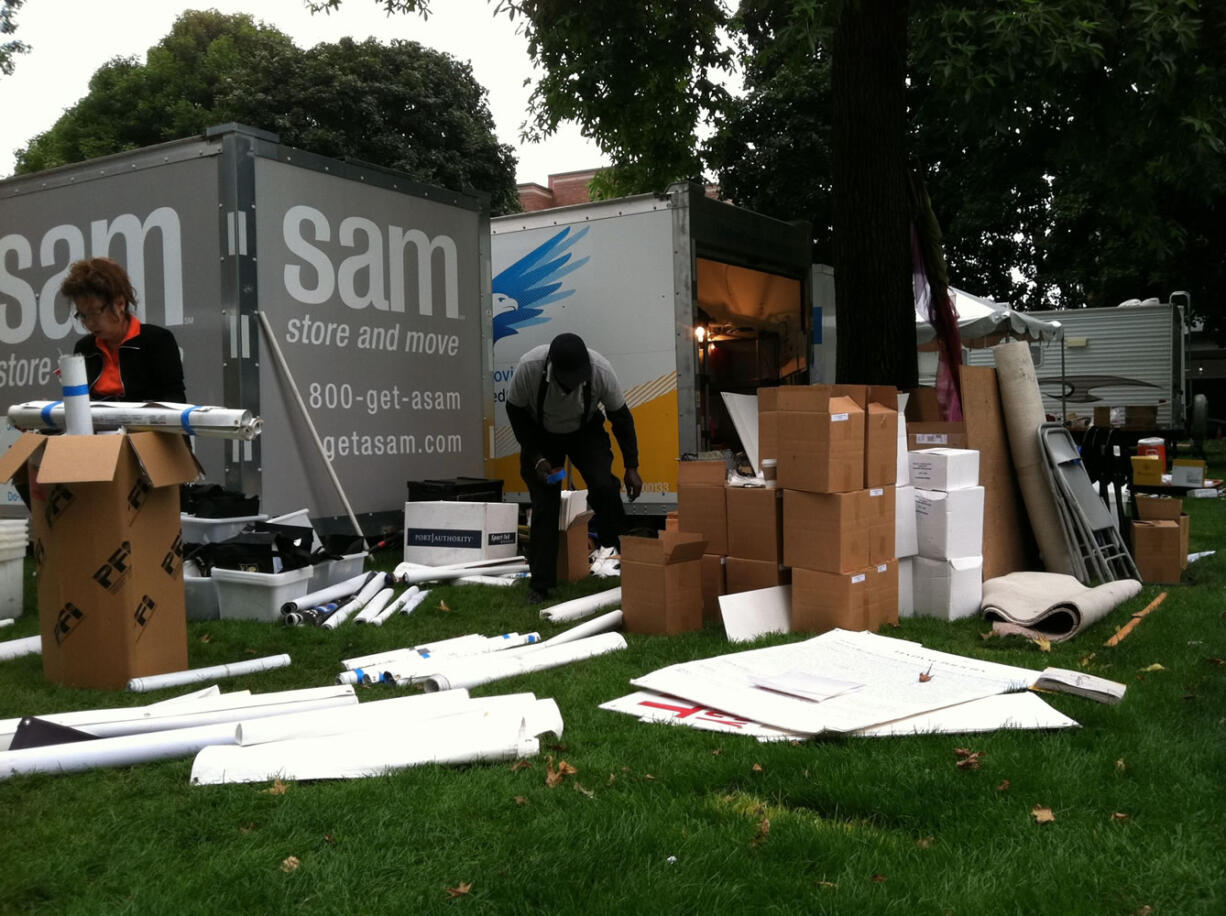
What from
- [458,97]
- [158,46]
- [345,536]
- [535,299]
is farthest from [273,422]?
[158,46]

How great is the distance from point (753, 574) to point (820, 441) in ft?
2.60

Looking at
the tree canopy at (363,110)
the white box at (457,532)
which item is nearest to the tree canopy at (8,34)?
the tree canopy at (363,110)

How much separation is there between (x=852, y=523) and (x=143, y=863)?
131 inches

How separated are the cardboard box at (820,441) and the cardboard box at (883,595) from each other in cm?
44

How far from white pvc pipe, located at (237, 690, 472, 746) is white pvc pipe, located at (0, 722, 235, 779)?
0.10 meters

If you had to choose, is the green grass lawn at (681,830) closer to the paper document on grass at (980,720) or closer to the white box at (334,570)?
the paper document on grass at (980,720)

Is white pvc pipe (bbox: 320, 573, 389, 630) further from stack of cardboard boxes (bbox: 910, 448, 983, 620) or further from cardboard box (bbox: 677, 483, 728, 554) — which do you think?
stack of cardboard boxes (bbox: 910, 448, 983, 620)

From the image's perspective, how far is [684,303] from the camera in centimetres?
779

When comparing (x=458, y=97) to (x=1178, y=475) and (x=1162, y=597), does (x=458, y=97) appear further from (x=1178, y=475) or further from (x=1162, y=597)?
(x=1162, y=597)

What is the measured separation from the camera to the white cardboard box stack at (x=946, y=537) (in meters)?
5.23

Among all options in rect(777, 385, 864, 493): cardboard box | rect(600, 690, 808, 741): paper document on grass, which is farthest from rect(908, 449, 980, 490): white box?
rect(600, 690, 808, 741): paper document on grass

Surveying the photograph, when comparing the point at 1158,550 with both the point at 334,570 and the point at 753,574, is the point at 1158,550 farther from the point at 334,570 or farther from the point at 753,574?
the point at 334,570

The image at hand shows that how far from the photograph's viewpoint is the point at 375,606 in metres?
5.51

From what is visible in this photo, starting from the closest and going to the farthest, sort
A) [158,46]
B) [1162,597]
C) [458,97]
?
1. [1162,597]
2. [458,97]
3. [158,46]
